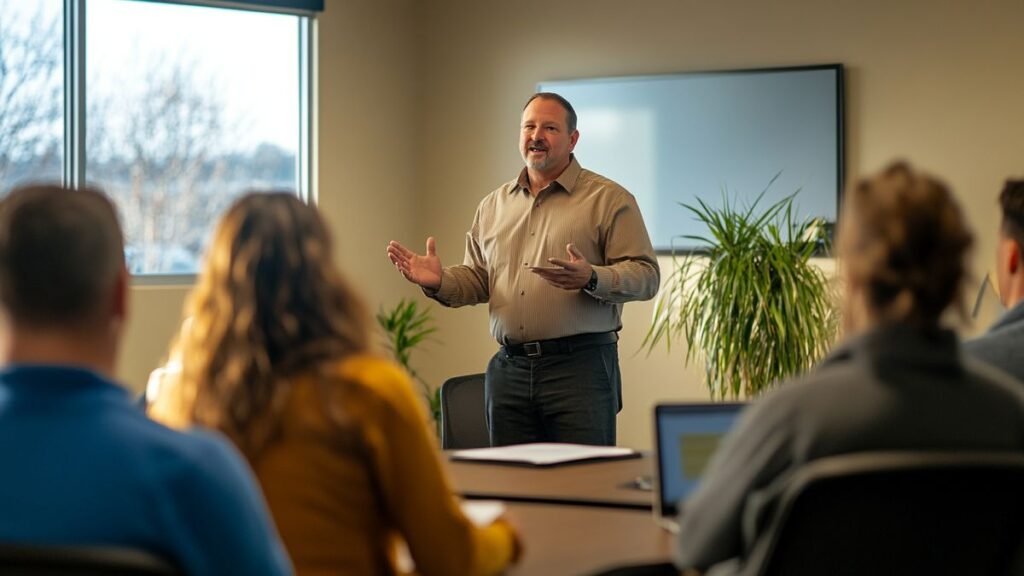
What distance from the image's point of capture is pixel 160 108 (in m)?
6.41

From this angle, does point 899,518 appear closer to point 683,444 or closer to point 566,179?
point 683,444

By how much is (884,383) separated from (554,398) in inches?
96.7

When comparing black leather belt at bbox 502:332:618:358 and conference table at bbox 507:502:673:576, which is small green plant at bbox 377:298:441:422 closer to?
black leather belt at bbox 502:332:618:358

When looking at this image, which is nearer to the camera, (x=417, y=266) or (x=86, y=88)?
(x=417, y=266)

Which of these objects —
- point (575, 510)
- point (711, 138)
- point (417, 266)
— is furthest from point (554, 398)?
point (711, 138)

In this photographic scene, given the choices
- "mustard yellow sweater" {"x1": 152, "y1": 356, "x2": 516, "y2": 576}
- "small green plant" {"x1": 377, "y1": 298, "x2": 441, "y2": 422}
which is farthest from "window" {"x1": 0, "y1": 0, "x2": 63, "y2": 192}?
"mustard yellow sweater" {"x1": 152, "y1": 356, "x2": 516, "y2": 576}

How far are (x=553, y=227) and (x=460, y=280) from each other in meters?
0.34

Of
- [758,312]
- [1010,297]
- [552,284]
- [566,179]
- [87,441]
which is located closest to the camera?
[87,441]

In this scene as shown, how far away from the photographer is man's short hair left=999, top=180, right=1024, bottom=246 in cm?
266

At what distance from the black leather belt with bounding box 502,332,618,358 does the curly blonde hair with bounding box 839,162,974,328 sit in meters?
2.49

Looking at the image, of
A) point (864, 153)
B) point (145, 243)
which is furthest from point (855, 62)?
point (145, 243)

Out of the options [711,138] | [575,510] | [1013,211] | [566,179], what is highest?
[711,138]

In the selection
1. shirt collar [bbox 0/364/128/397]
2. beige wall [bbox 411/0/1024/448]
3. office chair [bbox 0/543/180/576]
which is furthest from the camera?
beige wall [bbox 411/0/1024/448]

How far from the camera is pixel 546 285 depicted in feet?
14.2
